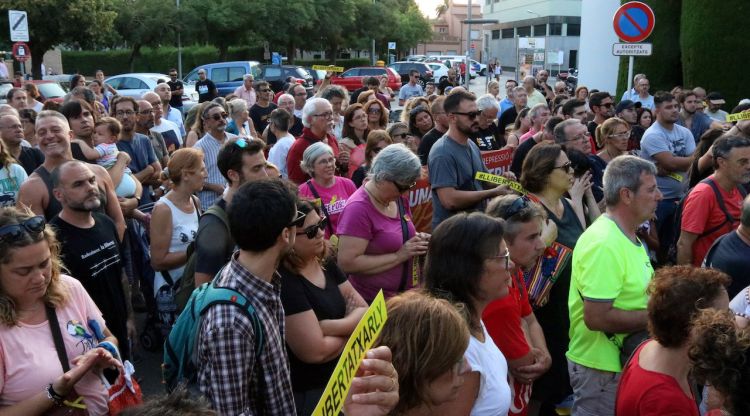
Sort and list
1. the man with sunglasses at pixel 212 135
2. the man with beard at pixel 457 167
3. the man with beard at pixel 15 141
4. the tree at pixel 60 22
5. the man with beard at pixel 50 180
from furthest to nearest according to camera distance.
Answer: the tree at pixel 60 22, the man with sunglasses at pixel 212 135, the man with beard at pixel 15 141, the man with beard at pixel 457 167, the man with beard at pixel 50 180

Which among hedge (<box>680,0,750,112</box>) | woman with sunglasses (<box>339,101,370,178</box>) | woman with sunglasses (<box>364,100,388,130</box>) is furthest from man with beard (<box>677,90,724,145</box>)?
woman with sunglasses (<box>339,101,370,178</box>)

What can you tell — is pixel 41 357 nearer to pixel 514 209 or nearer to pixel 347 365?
pixel 347 365

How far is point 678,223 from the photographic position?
18.5 feet

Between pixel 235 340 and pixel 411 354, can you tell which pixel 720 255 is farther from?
pixel 235 340

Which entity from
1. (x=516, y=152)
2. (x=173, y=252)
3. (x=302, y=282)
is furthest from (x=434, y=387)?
(x=516, y=152)

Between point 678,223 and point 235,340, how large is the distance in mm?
4188

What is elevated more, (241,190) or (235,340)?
(241,190)

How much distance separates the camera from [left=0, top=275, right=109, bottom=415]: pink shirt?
2826 mm

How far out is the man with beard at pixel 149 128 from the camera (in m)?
8.20

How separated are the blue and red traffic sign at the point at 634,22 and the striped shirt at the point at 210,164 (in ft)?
19.6

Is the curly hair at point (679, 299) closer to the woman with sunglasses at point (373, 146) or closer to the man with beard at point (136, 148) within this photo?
the woman with sunglasses at point (373, 146)

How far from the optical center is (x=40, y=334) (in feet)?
9.78

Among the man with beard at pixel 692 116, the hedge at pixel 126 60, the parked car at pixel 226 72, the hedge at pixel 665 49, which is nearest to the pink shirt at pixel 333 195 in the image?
the man with beard at pixel 692 116

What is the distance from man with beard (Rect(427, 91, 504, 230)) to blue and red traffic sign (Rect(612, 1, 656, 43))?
5.50 m
